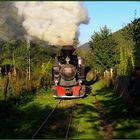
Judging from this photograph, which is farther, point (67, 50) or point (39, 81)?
A: point (39, 81)

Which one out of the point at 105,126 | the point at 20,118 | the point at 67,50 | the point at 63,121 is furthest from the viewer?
the point at 67,50

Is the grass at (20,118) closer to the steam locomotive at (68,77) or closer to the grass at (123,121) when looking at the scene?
the steam locomotive at (68,77)

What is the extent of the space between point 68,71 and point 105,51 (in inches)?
1037

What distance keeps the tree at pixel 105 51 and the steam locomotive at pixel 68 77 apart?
2369 centimetres

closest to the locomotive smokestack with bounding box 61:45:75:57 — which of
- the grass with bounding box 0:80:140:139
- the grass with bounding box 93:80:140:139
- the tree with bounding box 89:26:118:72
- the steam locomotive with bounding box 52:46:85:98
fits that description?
the steam locomotive with bounding box 52:46:85:98

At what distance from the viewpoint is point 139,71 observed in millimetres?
15906

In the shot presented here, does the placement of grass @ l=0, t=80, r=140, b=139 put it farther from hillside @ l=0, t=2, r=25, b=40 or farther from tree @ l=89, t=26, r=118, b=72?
tree @ l=89, t=26, r=118, b=72

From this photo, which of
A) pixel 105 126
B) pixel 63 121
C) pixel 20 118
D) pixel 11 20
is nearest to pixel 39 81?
→ pixel 11 20

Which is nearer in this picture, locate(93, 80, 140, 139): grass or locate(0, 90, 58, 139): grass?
locate(93, 80, 140, 139): grass

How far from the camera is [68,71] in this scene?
79.3 feet

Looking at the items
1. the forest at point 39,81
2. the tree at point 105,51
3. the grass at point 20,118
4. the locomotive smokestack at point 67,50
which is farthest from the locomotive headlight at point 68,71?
the tree at point 105,51

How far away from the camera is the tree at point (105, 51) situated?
4962 centimetres

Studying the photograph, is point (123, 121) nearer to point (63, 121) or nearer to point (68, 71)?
point (63, 121)

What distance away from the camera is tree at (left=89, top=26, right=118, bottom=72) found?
163 ft
